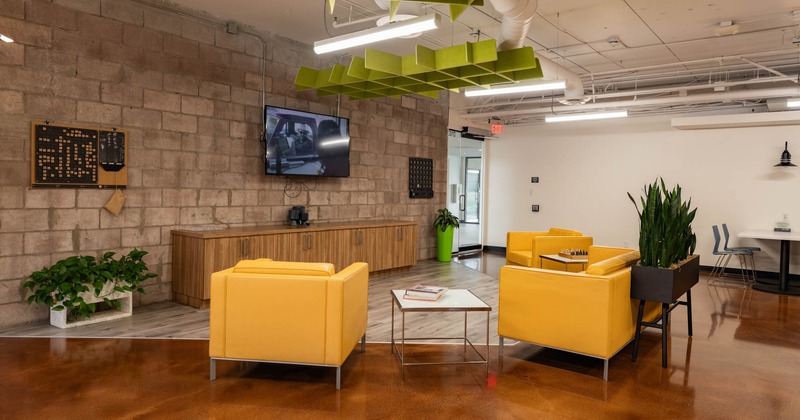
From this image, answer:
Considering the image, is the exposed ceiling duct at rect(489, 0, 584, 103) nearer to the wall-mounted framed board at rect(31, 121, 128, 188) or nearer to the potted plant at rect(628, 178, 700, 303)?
the potted plant at rect(628, 178, 700, 303)

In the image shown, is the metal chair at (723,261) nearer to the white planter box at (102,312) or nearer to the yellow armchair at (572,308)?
the yellow armchair at (572,308)

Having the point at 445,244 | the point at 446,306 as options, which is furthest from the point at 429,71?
the point at 445,244

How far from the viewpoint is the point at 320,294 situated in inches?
138

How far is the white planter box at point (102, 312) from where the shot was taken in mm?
4871

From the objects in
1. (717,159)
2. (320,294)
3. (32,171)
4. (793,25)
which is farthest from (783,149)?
(32,171)

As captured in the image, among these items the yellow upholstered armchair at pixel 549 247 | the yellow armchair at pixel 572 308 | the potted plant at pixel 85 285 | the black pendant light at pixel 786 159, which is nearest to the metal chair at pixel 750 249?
the black pendant light at pixel 786 159

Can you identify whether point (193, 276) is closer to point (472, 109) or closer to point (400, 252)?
point (400, 252)

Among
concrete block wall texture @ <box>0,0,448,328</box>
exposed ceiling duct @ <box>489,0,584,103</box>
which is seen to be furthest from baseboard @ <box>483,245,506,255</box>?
exposed ceiling duct @ <box>489,0,584,103</box>

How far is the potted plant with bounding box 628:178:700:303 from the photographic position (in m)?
4.19

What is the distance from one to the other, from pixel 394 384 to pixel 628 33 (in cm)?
555

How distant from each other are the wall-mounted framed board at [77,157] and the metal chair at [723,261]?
28.1 feet

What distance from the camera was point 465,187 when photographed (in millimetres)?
11812

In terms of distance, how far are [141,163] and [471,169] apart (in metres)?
7.68

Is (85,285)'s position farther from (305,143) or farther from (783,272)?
(783,272)
